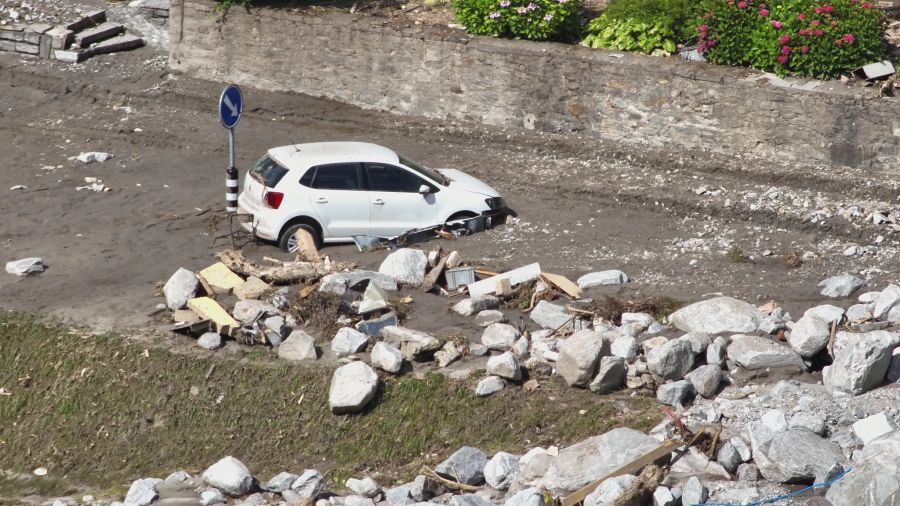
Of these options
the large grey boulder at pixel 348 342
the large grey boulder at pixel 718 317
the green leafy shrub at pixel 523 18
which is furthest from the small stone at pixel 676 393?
the green leafy shrub at pixel 523 18

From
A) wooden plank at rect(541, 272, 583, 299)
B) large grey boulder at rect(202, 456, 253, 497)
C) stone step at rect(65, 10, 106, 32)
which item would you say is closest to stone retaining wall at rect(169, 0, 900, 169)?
stone step at rect(65, 10, 106, 32)

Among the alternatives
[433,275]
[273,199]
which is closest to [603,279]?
[433,275]

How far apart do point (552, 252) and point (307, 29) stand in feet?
26.0

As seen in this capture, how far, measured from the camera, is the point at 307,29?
20172 mm

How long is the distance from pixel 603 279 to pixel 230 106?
19.0 feet

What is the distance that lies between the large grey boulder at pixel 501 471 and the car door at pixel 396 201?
18.1 feet

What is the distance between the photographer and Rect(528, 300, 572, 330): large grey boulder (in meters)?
12.3

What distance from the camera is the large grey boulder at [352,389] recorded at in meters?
11.2

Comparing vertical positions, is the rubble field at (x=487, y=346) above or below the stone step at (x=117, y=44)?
below

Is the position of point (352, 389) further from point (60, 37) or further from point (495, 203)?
point (60, 37)

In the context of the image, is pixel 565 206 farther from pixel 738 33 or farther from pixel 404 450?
pixel 404 450

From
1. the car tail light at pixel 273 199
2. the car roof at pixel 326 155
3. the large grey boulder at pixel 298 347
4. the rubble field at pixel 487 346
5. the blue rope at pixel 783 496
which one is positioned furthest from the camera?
the car roof at pixel 326 155

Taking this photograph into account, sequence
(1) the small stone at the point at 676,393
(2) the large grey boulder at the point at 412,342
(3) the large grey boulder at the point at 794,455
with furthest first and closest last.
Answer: (2) the large grey boulder at the point at 412,342, (1) the small stone at the point at 676,393, (3) the large grey boulder at the point at 794,455

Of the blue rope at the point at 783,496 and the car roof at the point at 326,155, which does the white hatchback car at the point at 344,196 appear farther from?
the blue rope at the point at 783,496
